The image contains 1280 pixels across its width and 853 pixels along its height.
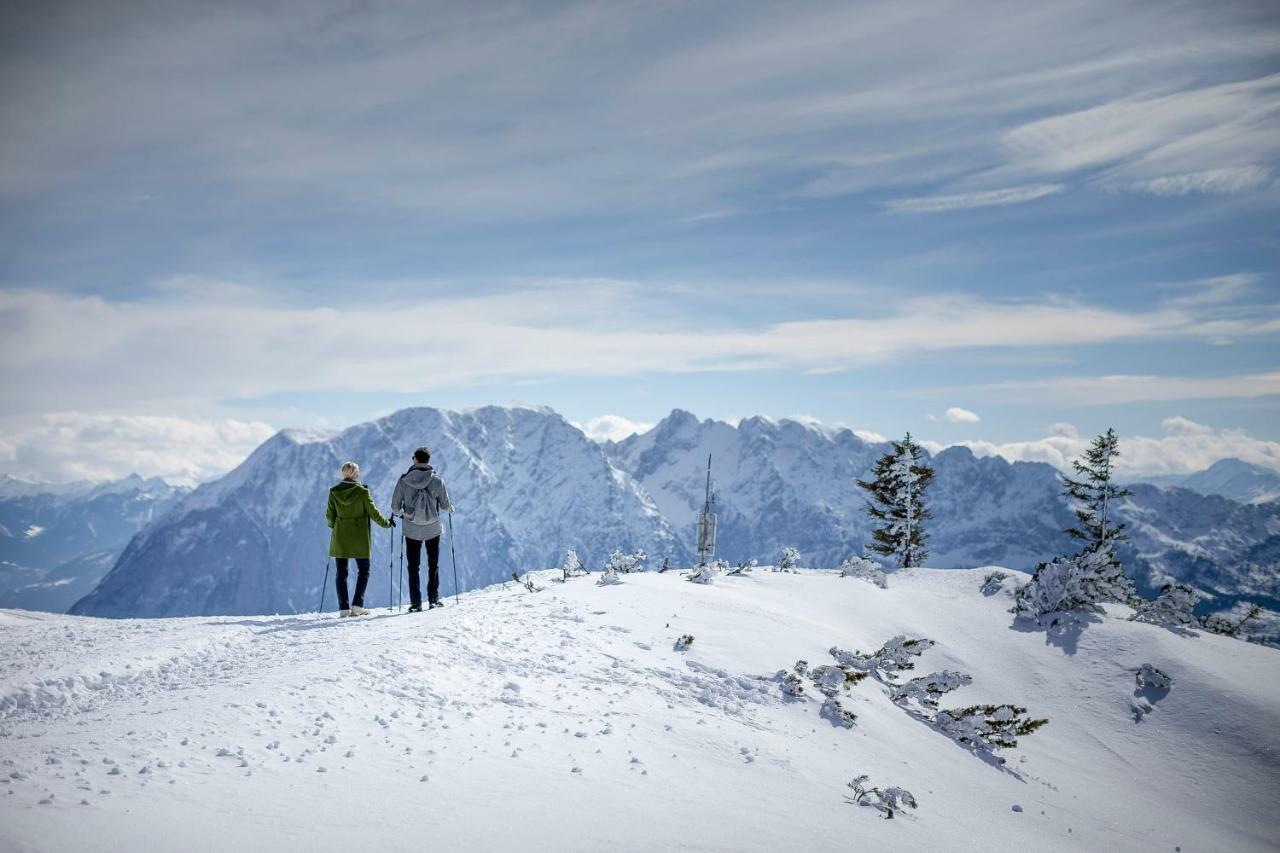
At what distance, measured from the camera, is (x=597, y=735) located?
8.60m

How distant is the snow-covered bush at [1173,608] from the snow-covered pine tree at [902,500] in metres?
18.9

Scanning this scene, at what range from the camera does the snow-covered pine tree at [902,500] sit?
37688 mm

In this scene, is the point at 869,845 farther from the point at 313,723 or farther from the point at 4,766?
the point at 4,766

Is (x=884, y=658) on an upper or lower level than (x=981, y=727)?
upper

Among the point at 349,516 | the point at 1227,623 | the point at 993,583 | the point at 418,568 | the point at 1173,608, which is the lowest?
the point at 1227,623

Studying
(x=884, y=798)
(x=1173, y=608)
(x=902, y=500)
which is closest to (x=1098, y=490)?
(x=902, y=500)

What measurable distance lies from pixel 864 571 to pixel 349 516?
48.7 ft

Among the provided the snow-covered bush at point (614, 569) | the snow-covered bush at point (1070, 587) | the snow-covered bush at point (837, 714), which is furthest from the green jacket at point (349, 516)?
the snow-covered bush at point (1070, 587)

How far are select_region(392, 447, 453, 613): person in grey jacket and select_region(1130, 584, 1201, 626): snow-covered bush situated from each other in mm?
17689

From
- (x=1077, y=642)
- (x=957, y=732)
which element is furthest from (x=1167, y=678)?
(x=957, y=732)

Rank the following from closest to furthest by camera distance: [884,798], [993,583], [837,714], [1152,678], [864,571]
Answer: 1. [884,798]
2. [837,714]
3. [1152,678]
4. [993,583]
5. [864,571]

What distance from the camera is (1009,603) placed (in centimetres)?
1969

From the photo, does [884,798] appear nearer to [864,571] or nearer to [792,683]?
[792,683]

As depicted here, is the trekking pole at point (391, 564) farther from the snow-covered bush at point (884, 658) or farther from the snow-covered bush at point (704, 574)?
the snow-covered bush at point (884, 658)
